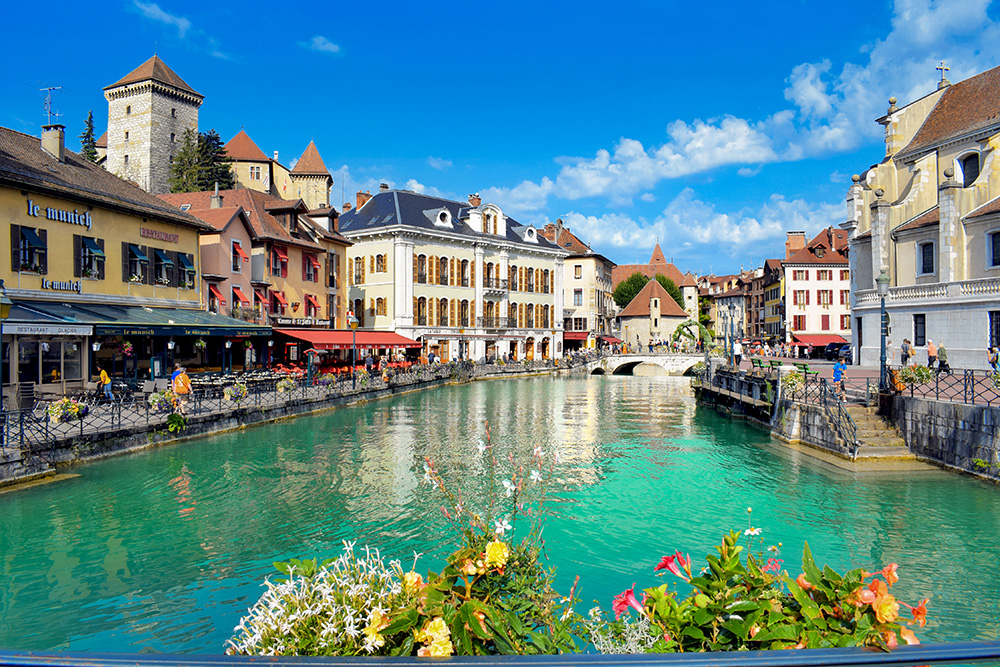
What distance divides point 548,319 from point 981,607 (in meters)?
54.7

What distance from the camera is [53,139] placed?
84.9 ft

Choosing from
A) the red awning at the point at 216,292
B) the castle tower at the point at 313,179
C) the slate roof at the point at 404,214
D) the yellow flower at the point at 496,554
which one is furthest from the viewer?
the castle tower at the point at 313,179

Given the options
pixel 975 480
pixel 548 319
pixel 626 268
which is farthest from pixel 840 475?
pixel 626 268

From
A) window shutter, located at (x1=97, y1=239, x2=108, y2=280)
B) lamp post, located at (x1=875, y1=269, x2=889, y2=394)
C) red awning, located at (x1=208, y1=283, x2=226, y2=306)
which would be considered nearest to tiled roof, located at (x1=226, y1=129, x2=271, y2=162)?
red awning, located at (x1=208, y1=283, x2=226, y2=306)

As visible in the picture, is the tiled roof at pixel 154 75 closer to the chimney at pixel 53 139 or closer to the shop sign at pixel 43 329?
the chimney at pixel 53 139

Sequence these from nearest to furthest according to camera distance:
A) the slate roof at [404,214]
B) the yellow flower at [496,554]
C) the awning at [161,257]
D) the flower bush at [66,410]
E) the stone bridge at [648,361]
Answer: the yellow flower at [496,554] < the flower bush at [66,410] < the awning at [161,257] < the slate roof at [404,214] < the stone bridge at [648,361]

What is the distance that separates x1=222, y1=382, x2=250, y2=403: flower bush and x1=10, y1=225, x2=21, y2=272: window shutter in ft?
25.2

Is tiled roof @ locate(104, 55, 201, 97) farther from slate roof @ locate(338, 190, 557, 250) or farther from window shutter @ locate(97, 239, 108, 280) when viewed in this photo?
window shutter @ locate(97, 239, 108, 280)

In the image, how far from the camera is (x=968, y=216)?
27719 mm

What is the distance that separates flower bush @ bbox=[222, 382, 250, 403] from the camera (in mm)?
24141

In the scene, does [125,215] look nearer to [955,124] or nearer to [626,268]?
→ [955,124]

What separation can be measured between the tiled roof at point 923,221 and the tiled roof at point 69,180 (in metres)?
33.6

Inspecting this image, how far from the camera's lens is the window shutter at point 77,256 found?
77.9 feet

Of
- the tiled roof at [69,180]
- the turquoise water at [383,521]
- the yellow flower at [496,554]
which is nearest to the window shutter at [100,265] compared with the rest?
the tiled roof at [69,180]
